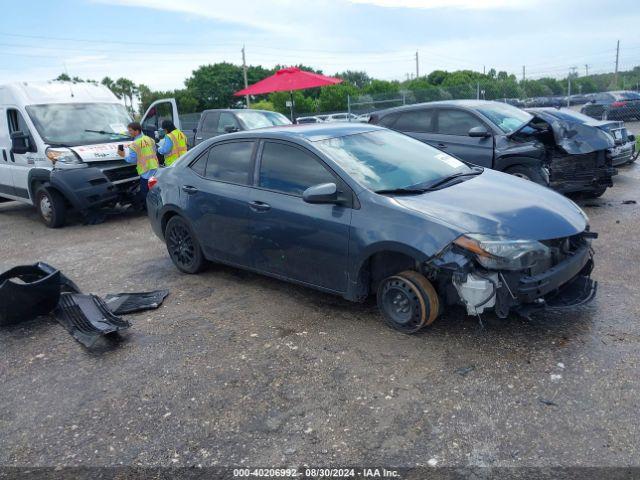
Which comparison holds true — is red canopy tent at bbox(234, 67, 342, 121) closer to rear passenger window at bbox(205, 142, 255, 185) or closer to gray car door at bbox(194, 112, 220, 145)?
gray car door at bbox(194, 112, 220, 145)

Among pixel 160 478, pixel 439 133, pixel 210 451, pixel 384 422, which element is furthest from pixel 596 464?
pixel 439 133

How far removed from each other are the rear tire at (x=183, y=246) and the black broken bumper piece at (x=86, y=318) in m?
1.12

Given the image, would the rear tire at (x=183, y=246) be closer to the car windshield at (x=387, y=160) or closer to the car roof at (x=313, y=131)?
the car roof at (x=313, y=131)

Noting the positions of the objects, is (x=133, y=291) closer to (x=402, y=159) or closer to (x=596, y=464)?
(x=402, y=159)

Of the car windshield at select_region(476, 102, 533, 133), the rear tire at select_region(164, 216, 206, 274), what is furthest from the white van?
the car windshield at select_region(476, 102, 533, 133)

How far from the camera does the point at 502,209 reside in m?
3.90

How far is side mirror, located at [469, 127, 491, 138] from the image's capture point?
7.61 m

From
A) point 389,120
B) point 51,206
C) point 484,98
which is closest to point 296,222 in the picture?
point 389,120

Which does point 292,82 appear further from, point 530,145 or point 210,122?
point 530,145

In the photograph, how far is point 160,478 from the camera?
→ 2.79 meters

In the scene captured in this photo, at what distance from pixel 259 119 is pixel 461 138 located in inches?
199

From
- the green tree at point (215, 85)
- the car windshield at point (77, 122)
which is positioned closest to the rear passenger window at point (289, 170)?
the car windshield at point (77, 122)

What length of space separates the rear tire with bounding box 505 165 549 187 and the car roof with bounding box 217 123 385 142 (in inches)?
127

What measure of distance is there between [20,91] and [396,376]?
8663mm
